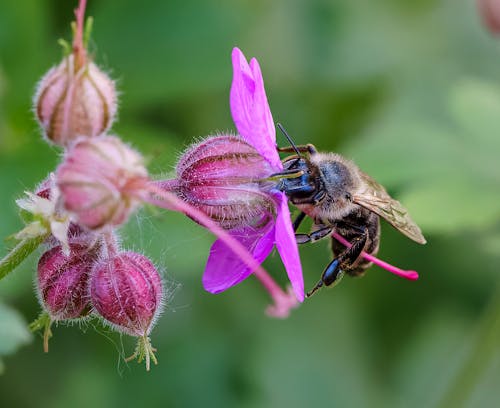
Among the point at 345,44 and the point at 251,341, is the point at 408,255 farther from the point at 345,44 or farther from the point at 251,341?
the point at 345,44

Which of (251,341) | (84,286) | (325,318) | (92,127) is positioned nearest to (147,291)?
(84,286)

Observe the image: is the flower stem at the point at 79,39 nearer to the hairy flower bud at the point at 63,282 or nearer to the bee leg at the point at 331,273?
the hairy flower bud at the point at 63,282

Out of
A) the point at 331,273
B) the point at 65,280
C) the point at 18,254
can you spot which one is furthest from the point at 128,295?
the point at 331,273

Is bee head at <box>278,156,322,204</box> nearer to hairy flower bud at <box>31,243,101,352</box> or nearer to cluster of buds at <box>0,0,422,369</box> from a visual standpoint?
cluster of buds at <box>0,0,422,369</box>

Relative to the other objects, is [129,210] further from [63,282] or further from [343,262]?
[343,262]

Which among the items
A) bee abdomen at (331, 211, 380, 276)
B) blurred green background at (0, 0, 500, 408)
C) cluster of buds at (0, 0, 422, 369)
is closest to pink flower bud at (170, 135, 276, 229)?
cluster of buds at (0, 0, 422, 369)
